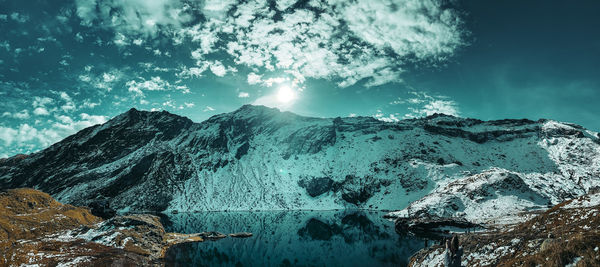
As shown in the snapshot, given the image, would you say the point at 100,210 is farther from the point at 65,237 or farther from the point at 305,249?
the point at 305,249

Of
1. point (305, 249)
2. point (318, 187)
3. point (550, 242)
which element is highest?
point (550, 242)

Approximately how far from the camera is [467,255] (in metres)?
23.4

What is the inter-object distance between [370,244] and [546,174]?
158m

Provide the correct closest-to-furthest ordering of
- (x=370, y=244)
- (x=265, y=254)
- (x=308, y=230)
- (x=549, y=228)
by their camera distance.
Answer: (x=549, y=228) < (x=265, y=254) < (x=370, y=244) < (x=308, y=230)

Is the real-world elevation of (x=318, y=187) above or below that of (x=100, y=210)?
above

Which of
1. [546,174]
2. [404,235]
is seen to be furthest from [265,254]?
[546,174]

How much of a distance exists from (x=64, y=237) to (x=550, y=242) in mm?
71132

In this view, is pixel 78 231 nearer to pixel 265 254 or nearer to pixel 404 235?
pixel 265 254

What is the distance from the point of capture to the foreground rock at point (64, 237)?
40375 mm

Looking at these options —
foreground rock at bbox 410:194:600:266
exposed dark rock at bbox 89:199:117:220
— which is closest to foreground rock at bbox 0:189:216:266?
exposed dark rock at bbox 89:199:117:220

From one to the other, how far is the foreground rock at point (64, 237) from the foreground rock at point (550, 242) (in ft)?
168

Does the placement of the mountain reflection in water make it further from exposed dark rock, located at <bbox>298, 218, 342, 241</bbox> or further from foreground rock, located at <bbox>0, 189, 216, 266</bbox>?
foreground rock, located at <bbox>0, 189, 216, 266</bbox>

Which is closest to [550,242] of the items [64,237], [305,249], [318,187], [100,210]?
[305,249]

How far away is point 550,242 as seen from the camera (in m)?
15.8
